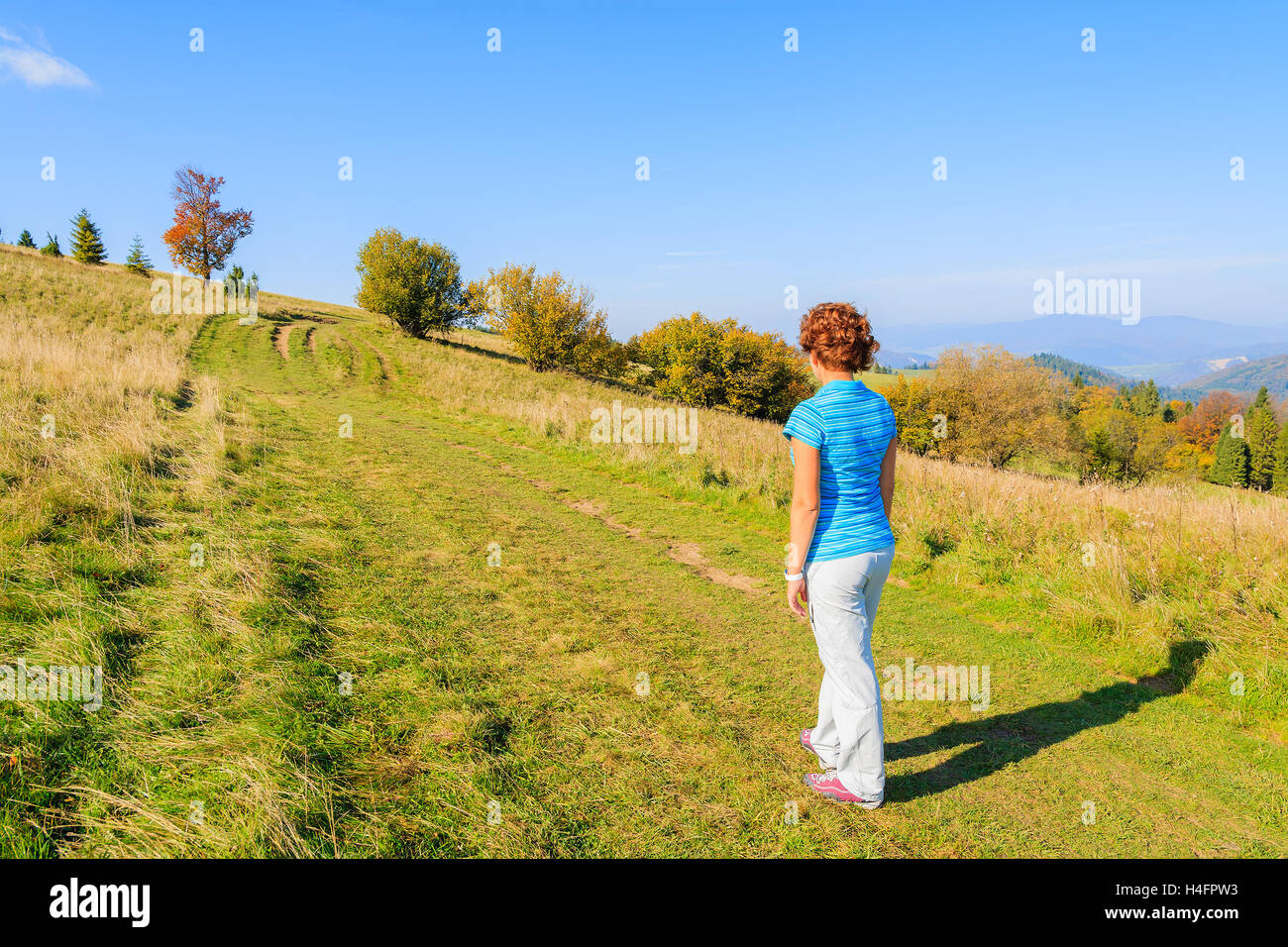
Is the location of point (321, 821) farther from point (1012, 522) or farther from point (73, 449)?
point (1012, 522)

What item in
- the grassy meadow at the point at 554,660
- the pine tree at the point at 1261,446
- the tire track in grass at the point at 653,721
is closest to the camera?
the grassy meadow at the point at 554,660

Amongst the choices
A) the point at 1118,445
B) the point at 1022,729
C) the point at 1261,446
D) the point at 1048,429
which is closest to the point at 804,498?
the point at 1022,729

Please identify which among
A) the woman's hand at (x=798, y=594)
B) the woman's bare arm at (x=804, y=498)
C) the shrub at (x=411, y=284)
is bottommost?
the woman's hand at (x=798, y=594)

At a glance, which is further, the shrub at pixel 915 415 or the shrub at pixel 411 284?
the shrub at pixel 915 415

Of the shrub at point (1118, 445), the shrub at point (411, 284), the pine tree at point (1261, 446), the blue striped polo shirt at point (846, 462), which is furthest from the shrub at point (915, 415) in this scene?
the pine tree at point (1261, 446)

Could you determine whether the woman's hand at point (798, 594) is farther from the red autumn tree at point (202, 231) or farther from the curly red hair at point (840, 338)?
the red autumn tree at point (202, 231)

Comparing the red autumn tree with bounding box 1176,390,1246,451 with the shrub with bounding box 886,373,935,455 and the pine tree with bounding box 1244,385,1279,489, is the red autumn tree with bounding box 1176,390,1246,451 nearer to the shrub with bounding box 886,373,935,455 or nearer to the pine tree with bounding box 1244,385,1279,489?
the pine tree with bounding box 1244,385,1279,489

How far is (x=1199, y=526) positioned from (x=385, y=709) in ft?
29.1

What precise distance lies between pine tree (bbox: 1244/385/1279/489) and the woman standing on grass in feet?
302

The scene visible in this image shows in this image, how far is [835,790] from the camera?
3.48 meters

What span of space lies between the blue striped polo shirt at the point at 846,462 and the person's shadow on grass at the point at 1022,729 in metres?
1.68

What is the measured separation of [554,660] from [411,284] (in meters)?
40.1

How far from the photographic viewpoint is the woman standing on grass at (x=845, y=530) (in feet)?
10.7
